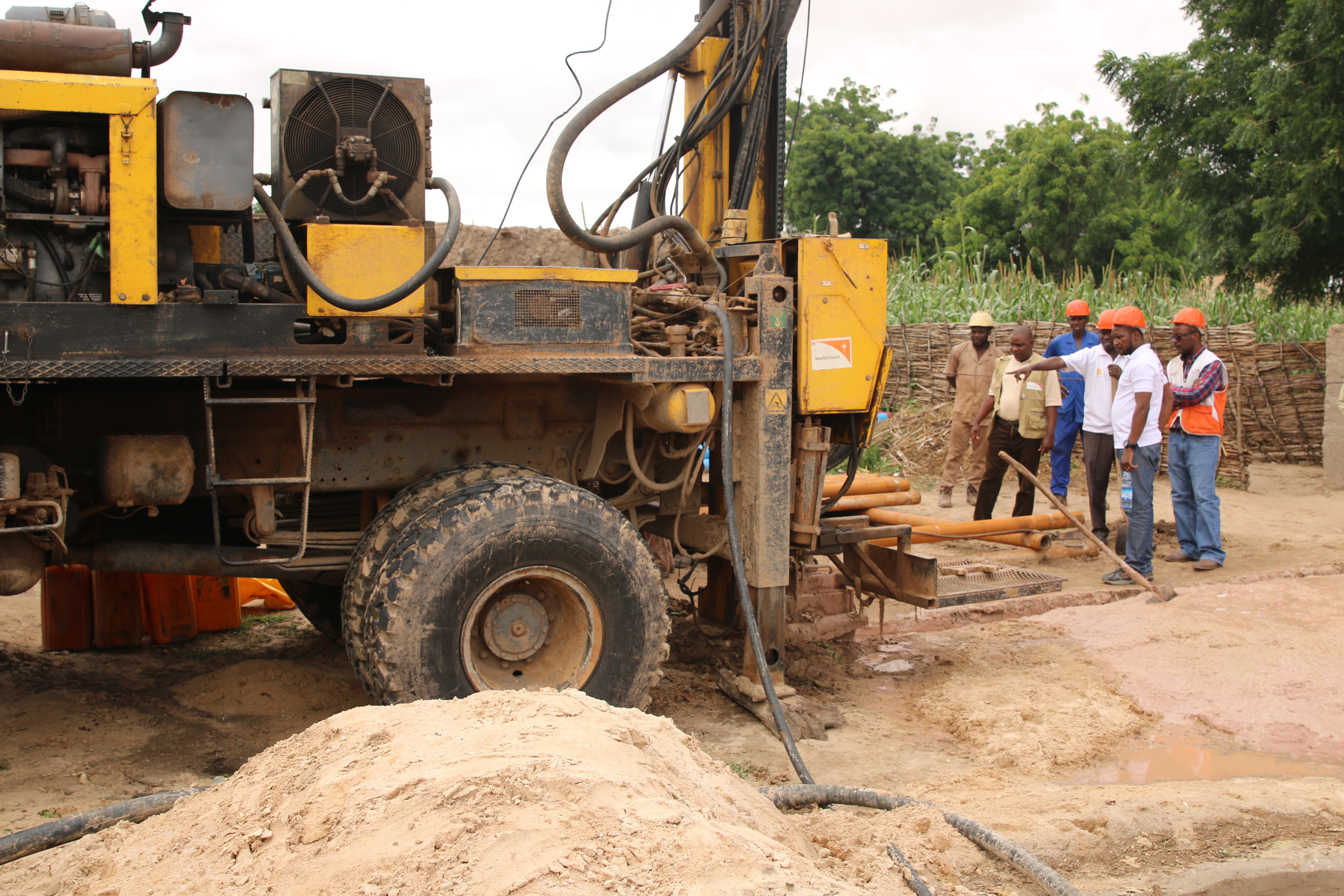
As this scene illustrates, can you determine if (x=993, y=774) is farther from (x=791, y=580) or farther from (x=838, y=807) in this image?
(x=791, y=580)

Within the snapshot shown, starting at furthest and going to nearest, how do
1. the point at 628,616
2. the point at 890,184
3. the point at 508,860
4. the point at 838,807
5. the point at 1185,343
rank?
the point at 890,184, the point at 1185,343, the point at 628,616, the point at 838,807, the point at 508,860

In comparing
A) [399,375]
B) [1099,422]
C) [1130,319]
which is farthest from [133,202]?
[1099,422]

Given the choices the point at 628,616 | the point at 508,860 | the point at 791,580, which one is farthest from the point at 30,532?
the point at 791,580

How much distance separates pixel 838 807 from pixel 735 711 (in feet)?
4.48

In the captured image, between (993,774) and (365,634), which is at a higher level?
(365,634)

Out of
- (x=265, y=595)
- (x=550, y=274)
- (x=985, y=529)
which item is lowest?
(x=265, y=595)

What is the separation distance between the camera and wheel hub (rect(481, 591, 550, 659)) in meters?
4.73

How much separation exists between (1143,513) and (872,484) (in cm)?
255

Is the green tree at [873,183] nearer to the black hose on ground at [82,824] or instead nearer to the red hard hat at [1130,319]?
the red hard hat at [1130,319]

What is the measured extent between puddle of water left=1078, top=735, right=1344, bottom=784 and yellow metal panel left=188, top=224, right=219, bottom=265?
4319mm

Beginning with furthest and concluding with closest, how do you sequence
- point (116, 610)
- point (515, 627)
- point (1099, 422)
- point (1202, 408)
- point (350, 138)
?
point (1099, 422) → point (1202, 408) → point (116, 610) → point (515, 627) → point (350, 138)

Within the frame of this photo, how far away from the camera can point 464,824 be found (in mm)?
2645

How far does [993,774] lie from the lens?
4.72 metres

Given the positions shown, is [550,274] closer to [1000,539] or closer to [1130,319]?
[1000,539]
